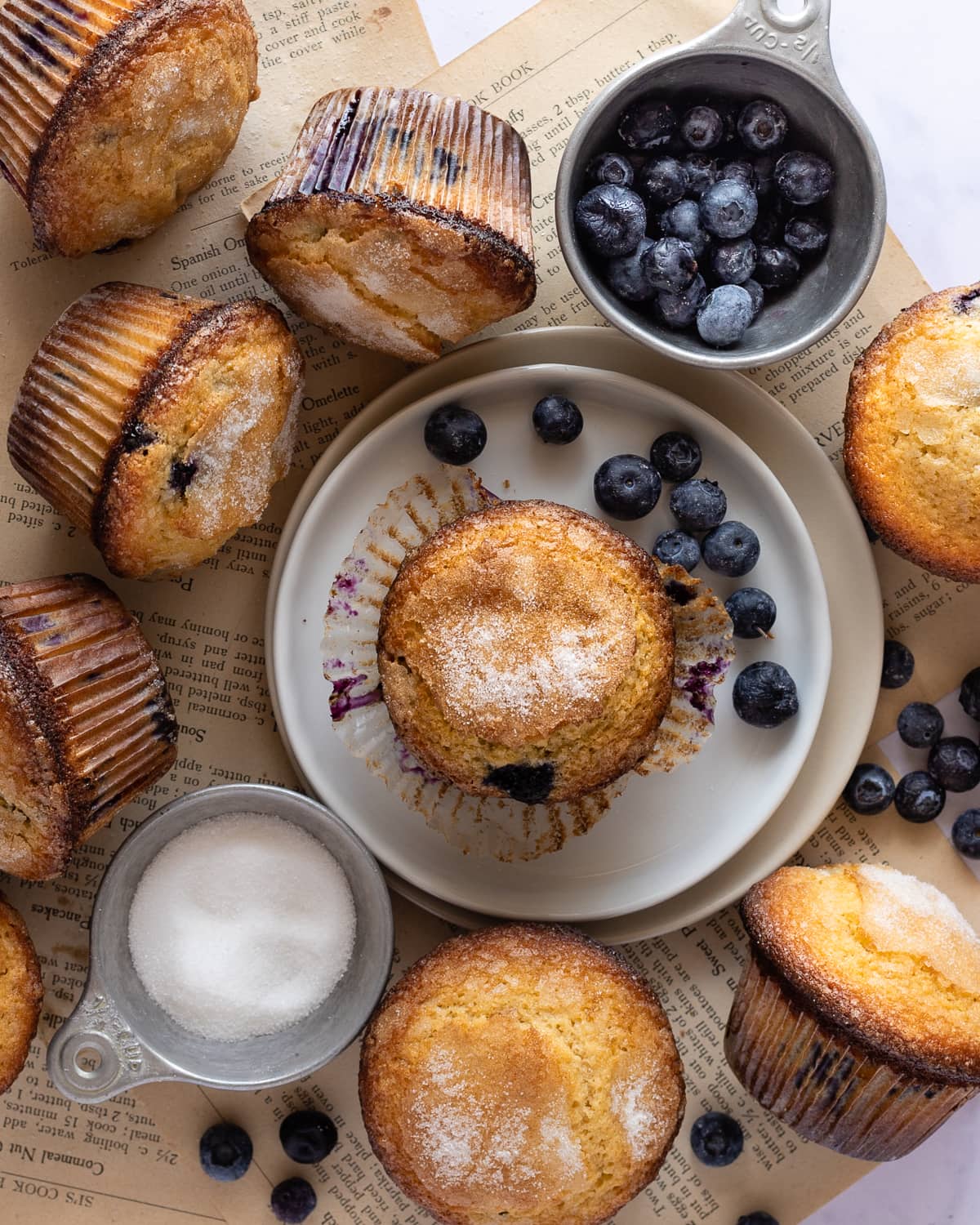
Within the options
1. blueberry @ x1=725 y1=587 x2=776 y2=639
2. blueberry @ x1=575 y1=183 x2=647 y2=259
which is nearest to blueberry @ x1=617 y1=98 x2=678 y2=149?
blueberry @ x1=575 y1=183 x2=647 y2=259

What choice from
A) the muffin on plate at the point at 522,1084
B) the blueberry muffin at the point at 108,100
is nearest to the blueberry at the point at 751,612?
the muffin on plate at the point at 522,1084

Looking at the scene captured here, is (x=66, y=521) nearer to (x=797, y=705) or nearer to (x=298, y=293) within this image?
(x=298, y=293)

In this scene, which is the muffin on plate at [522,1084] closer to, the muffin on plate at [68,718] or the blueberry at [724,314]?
the muffin on plate at [68,718]

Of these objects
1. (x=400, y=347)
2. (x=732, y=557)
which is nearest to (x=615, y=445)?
(x=732, y=557)

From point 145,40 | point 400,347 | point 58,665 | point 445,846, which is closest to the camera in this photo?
point 145,40

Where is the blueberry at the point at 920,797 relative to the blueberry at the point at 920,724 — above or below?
below
